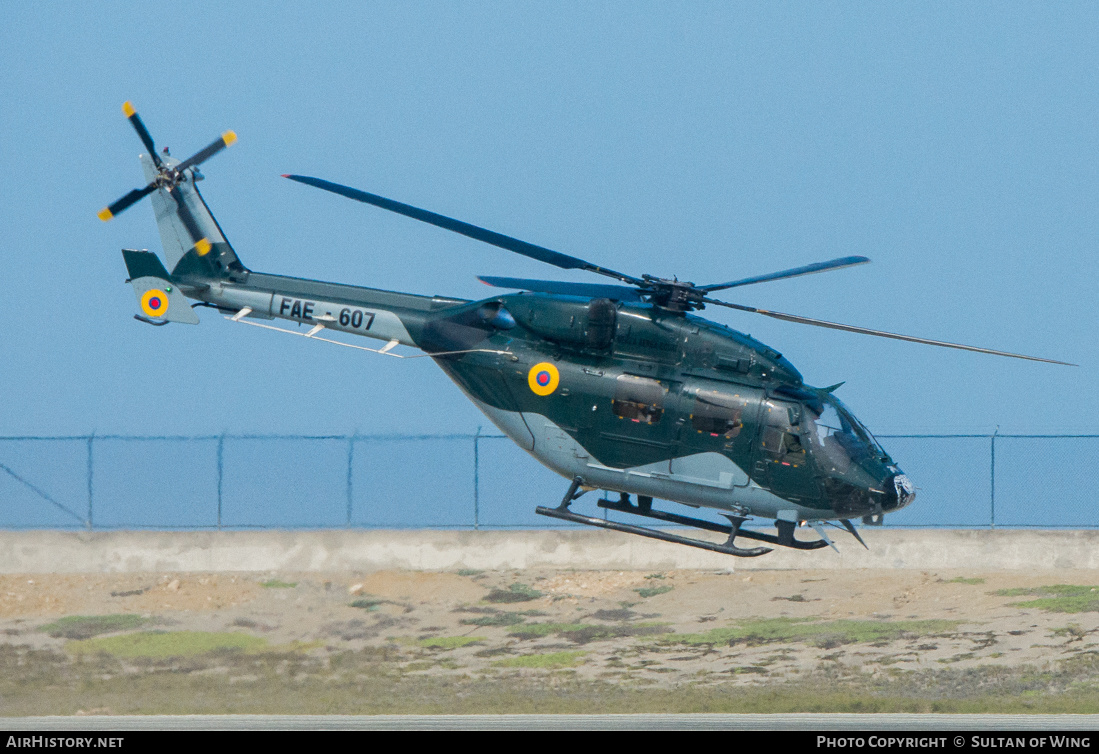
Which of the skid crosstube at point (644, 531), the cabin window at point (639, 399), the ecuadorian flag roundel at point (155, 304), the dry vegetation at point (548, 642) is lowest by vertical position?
the dry vegetation at point (548, 642)

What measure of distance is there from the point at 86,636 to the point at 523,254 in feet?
50.1

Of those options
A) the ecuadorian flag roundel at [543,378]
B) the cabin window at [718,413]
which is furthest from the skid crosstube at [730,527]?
the ecuadorian flag roundel at [543,378]

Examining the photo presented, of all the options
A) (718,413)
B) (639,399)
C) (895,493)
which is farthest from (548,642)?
(895,493)

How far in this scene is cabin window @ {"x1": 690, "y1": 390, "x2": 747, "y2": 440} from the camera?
61.2ft

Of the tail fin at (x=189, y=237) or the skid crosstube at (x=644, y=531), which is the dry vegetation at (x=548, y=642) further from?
the tail fin at (x=189, y=237)

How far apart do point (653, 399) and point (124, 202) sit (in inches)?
365

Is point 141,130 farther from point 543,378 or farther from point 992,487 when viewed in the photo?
point 992,487

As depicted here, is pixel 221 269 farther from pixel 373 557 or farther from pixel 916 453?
pixel 916 453

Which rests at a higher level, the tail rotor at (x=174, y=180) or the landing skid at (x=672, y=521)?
the tail rotor at (x=174, y=180)

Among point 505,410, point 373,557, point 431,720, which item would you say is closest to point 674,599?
point 373,557

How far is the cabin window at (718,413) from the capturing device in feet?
61.2

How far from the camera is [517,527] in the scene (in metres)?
33.0

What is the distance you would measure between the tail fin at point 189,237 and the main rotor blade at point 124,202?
0.11 metres

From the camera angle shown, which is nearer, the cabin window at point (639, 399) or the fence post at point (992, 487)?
the cabin window at point (639, 399)
